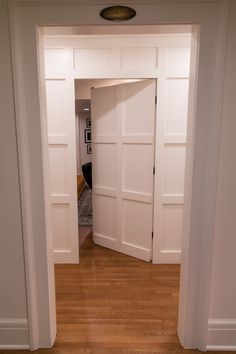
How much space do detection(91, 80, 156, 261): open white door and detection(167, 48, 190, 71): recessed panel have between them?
0.27 meters

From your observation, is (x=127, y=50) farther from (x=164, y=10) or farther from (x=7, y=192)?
(x=7, y=192)

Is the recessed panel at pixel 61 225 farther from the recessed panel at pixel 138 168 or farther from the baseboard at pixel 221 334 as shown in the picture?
the baseboard at pixel 221 334

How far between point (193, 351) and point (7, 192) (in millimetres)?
1665

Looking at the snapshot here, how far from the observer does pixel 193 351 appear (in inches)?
68.2

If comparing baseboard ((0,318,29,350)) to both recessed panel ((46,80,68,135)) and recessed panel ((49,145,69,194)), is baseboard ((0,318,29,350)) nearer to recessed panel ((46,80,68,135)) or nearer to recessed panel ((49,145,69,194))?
recessed panel ((49,145,69,194))

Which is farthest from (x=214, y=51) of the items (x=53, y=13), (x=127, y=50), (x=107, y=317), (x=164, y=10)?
(x=107, y=317)

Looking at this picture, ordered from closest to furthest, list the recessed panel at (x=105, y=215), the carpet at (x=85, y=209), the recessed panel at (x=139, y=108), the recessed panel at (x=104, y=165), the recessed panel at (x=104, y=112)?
the recessed panel at (x=139, y=108) < the recessed panel at (x=104, y=112) < the recessed panel at (x=104, y=165) < the recessed panel at (x=105, y=215) < the carpet at (x=85, y=209)

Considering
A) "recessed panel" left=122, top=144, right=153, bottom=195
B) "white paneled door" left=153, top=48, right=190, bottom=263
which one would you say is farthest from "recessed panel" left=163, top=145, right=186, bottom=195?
"recessed panel" left=122, top=144, right=153, bottom=195

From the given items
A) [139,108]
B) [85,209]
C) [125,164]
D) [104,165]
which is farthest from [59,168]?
[85,209]

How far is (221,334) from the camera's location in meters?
1.74

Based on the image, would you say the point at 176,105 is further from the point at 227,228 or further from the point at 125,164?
the point at 227,228

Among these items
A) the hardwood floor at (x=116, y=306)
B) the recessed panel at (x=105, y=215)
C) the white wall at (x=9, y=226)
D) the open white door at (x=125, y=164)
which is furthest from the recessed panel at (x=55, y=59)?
the hardwood floor at (x=116, y=306)

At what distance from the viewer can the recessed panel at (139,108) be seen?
2725mm

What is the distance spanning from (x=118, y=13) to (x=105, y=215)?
2.39m
